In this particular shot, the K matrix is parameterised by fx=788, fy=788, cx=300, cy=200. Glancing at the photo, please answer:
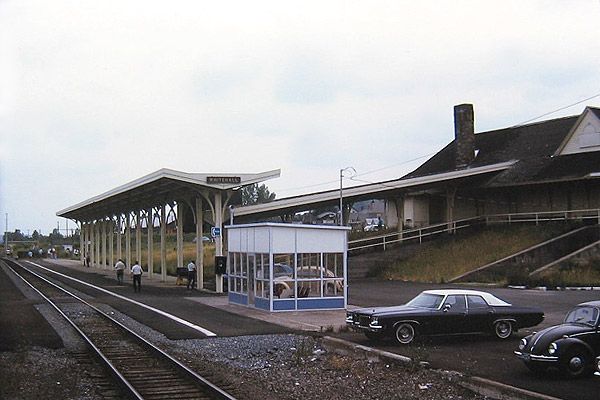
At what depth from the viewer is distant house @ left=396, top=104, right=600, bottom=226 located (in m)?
45.1

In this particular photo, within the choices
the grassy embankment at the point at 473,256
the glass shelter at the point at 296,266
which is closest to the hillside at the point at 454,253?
the grassy embankment at the point at 473,256

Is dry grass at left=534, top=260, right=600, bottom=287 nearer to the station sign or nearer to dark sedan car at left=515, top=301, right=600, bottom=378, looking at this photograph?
the station sign

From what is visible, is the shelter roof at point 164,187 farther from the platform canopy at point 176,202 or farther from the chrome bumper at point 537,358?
the chrome bumper at point 537,358

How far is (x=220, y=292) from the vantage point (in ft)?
116

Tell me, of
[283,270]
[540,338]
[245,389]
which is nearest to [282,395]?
[245,389]

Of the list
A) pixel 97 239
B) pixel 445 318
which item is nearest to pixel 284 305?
pixel 445 318

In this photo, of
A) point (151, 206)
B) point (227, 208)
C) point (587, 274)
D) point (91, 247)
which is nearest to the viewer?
point (587, 274)

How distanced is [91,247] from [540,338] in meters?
75.4

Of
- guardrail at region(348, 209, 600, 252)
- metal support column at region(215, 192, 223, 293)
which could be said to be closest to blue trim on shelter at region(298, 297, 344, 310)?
metal support column at region(215, 192, 223, 293)

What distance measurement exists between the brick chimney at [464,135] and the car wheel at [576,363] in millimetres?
42361

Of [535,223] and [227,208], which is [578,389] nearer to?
[227,208]

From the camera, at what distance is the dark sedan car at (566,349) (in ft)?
40.0

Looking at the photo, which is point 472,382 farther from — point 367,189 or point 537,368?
point 367,189

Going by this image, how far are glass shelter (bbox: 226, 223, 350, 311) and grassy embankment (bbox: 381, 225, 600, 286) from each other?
1172cm
